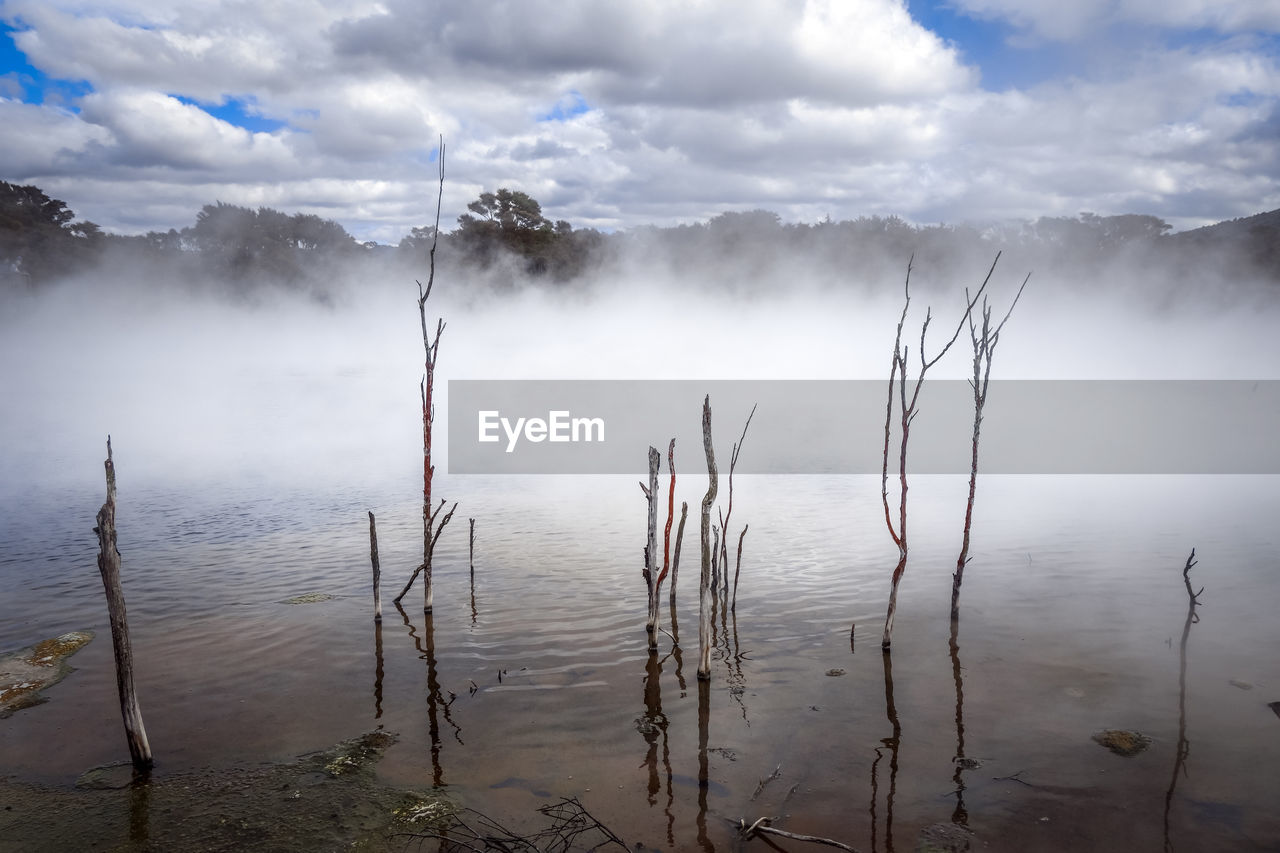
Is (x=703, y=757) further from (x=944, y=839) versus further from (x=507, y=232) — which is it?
(x=507, y=232)

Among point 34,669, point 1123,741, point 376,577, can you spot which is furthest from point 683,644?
point 34,669

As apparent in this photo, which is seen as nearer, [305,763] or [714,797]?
[714,797]

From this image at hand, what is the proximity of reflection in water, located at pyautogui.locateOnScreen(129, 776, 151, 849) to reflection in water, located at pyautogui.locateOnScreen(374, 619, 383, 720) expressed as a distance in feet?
5.85

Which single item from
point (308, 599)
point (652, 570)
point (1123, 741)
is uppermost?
point (652, 570)

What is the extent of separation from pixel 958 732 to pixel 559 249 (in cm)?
4900

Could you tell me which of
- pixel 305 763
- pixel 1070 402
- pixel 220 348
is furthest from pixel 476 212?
pixel 305 763

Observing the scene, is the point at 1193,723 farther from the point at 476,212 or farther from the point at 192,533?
the point at 476,212

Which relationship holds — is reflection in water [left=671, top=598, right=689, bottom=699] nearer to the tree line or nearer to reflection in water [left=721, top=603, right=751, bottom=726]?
reflection in water [left=721, top=603, right=751, bottom=726]

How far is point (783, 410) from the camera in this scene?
30.2 metres

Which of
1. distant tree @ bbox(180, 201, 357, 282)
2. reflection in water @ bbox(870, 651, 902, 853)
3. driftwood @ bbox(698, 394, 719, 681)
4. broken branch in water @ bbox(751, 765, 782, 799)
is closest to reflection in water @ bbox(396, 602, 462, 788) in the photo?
driftwood @ bbox(698, 394, 719, 681)

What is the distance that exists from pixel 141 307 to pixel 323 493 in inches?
1806

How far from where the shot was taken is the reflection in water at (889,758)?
17.3ft

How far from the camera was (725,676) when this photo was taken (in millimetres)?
7625

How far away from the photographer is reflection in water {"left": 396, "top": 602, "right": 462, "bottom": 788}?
6.19 meters
